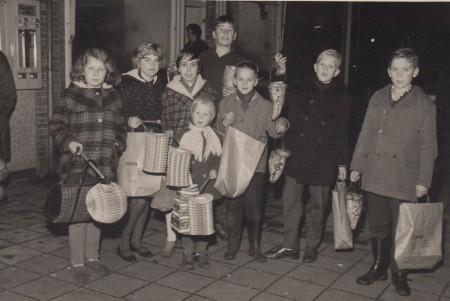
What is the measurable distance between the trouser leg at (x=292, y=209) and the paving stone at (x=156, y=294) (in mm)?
1320

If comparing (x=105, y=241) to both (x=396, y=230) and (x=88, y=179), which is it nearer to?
(x=88, y=179)

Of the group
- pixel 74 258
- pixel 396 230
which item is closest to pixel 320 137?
pixel 396 230

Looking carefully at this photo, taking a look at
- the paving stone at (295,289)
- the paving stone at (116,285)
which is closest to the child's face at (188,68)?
→ the paving stone at (116,285)

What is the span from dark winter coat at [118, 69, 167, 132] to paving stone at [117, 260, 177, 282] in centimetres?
121

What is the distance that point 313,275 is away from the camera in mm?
4676

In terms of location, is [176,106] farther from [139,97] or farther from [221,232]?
[221,232]

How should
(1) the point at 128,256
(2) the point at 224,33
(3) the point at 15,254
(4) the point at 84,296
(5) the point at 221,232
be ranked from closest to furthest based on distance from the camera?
(4) the point at 84,296 → (1) the point at 128,256 → (3) the point at 15,254 → (2) the point at 224,33 → (5) the point at 221,232

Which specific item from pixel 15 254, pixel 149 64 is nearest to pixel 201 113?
pixel 149 64

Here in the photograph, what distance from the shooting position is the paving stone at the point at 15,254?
4.79 meters

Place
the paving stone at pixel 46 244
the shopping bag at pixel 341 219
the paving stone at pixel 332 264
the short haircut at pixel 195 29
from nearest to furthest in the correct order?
the shopping bag at pixel 341 219
the paving stone at pixel 332 264
the paving stone at pixel 46 244
the short haircut at pixel 195 29

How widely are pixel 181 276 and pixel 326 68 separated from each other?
2.18 metres

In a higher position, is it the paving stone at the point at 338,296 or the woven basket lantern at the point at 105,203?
the woven basket lantern at the point at 105,203

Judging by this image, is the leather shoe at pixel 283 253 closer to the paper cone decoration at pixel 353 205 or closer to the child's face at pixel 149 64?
the paper cone decoration at pixel 353 205

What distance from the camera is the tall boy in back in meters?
4.68
